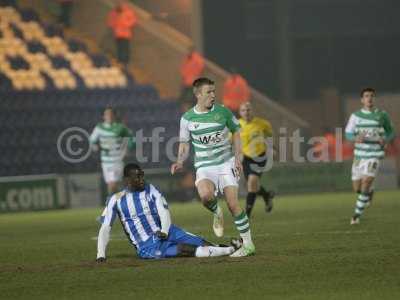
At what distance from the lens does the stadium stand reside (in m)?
32.2

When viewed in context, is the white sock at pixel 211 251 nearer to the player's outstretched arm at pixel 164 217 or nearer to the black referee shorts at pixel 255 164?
the player's outstretched arm at pixel 164 217

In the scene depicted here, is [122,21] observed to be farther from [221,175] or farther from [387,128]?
[221,175]

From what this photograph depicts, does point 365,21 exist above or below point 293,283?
above

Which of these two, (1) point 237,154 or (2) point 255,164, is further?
(2) point 255,164

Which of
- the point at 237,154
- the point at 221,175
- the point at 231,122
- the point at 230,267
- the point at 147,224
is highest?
the point at 231,122

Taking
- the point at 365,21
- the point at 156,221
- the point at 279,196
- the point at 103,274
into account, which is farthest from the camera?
the point at 365,21

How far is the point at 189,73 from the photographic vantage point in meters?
34.1

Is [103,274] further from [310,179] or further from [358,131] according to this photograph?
[310,179]

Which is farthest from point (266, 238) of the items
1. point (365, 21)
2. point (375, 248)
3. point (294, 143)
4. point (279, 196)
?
point (365, 21)

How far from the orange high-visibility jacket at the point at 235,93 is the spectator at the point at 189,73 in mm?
1018

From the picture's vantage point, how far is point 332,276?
10914mm

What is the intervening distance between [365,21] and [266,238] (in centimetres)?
2632

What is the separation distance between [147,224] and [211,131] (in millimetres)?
1397

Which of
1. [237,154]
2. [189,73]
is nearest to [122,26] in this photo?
[189,73]
